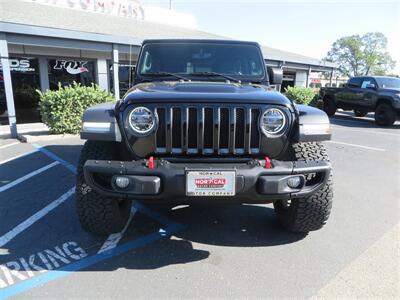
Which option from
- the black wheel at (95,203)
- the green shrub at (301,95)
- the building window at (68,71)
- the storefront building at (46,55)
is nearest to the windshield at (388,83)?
the green shrub at (301,95)

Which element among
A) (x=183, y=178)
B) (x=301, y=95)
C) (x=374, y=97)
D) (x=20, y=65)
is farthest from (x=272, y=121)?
(x=301, y=95)

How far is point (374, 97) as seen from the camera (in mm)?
12297

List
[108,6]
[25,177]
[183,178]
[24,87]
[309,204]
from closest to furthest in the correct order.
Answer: [183,178] < [309,204] < [25,177] < [24,87] < [108,6]

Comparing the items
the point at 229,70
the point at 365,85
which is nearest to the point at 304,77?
the point at 365,85

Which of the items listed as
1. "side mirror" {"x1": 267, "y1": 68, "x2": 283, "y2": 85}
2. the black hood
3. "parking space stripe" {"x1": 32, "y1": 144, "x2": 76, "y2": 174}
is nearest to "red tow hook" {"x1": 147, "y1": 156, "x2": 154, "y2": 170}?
the black hood

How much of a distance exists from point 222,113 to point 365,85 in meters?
12.4

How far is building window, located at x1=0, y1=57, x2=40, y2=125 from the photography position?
10.7 metres

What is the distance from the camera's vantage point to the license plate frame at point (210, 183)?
90.7 inches

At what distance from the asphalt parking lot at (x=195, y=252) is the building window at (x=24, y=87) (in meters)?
7.46

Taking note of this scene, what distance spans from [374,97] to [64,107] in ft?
35.9

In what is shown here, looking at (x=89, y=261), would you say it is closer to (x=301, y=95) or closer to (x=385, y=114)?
(x=385, y=114)

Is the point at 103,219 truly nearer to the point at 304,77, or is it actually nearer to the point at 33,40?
the point at 33,40

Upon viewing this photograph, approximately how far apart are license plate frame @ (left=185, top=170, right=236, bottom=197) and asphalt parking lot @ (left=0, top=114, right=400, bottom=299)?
27.4 inches

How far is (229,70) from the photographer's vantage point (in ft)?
12.2
